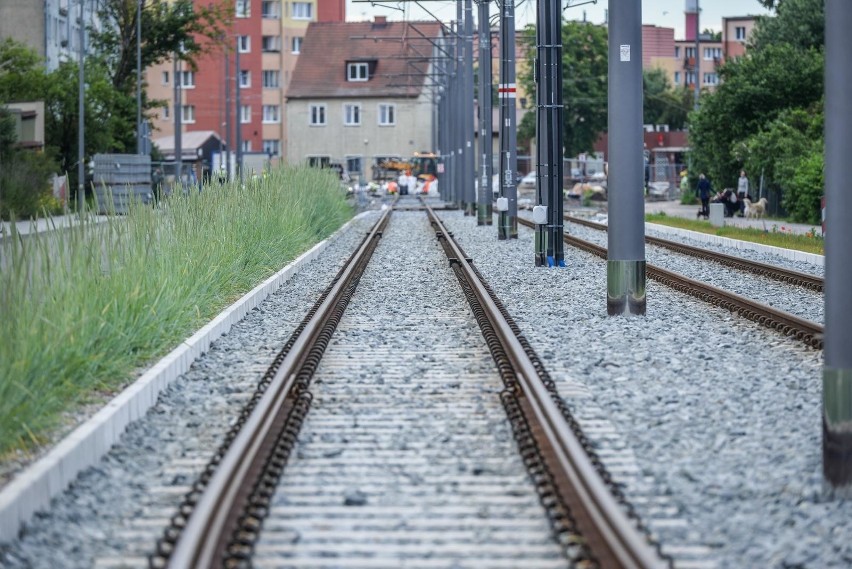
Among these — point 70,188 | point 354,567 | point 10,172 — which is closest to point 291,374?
point 354,567

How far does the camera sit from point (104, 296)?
12.4 m

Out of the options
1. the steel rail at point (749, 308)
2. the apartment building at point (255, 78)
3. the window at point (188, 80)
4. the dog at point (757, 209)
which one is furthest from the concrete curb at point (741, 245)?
the window at point (188, 80)

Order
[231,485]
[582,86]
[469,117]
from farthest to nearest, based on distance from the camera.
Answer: [582,86]
[469,117]
[231,485]

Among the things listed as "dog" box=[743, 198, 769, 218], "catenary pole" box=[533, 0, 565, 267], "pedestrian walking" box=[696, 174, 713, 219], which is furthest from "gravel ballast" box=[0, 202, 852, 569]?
"pedestrian walking" box=[696, 174, 713, 219]

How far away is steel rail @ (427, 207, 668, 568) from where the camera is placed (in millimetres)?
6270

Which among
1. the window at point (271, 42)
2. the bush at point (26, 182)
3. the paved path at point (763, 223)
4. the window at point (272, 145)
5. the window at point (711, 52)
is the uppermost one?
the window at point (711, 52)

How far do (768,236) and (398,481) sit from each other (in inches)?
1080

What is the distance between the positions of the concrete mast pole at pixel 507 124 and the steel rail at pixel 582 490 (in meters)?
22.8

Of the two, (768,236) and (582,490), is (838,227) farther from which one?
(768,236)

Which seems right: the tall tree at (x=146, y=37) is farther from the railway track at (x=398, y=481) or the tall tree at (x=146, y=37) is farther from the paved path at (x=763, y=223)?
the railway track at (x=398, y=481)

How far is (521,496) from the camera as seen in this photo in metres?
7.66

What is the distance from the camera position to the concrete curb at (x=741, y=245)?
26516 mm

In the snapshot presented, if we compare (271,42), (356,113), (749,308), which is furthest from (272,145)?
(749,308)

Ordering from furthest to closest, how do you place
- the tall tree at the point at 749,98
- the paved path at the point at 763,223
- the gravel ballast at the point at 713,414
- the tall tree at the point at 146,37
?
the tall tree at the point at 146,37 → the tall tree at the point at 749,98 → the paved path at the point at 763,223 → the gravel ballast at the point at 713,414
